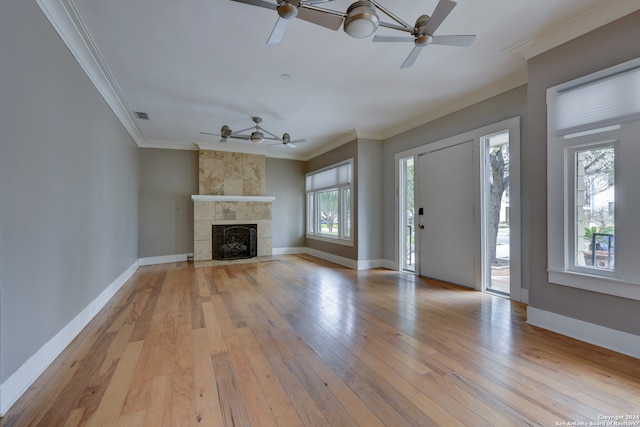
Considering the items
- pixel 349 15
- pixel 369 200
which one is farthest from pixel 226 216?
pixel 349 15

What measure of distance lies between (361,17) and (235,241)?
18.9 ft

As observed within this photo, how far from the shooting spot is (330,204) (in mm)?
6836

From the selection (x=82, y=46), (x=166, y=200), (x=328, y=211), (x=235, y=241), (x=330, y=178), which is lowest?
(x=235, y=241)

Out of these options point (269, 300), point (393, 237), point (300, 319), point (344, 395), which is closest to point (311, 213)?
point (393, 237)

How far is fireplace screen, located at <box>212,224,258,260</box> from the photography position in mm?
6566

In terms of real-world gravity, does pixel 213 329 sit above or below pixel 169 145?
below

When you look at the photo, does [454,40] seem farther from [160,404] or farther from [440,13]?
[160,404]

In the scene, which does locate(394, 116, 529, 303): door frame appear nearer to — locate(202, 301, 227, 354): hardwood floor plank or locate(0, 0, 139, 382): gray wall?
locate(202, 301, 227, 354): hardwood floor plank

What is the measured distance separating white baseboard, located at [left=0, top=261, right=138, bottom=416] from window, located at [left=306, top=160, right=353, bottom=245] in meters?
4.15

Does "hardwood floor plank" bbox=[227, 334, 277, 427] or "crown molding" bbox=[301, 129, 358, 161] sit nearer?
"hardwood floor plank" bbox=[227, 334, 277, 427]

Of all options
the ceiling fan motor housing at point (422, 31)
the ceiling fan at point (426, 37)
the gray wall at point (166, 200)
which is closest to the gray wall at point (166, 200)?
the gray wall at point (166, 200)

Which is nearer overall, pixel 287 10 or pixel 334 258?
pixel 287 10

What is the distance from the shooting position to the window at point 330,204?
6.06m

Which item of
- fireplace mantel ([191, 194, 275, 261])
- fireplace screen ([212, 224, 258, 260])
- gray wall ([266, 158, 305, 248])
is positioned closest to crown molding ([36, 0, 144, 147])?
fireplace mantel ([191, 194, 275, 261])
